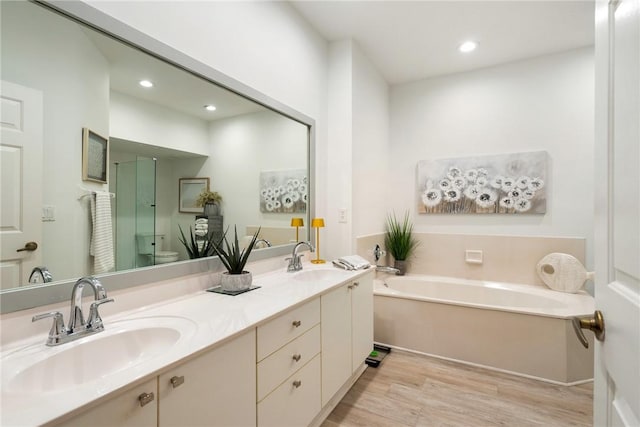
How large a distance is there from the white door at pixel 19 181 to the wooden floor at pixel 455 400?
1701 millimetres

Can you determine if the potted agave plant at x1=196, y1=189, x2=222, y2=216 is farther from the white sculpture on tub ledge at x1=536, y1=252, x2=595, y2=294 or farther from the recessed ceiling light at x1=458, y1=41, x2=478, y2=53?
the white sculpture on tub ledge at x1=536, y1=252, x2=595, y2=294

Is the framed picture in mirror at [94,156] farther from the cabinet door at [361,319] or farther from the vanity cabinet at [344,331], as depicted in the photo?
the cabinet door at [361,319]

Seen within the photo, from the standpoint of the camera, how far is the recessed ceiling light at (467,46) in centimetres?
281

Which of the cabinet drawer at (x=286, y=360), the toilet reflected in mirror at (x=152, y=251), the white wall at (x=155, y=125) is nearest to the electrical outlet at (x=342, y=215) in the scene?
the cabinet drawer at (x=286, y=360)

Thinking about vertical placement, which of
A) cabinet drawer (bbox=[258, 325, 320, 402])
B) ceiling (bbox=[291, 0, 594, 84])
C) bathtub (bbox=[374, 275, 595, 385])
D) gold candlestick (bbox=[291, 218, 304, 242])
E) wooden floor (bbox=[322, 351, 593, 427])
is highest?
ceiling (bbox=[291, 0, 594, 84])

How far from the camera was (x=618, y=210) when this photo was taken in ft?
2.11

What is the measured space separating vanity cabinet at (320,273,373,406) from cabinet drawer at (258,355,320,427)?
103 mm

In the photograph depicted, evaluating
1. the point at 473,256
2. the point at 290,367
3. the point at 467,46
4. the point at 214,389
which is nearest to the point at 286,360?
the point at 290,367

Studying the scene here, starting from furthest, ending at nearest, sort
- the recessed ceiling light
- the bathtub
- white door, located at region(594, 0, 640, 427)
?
the recessed ceiling light
the bathtub
white door, located at region(594, 0, 640, 427)

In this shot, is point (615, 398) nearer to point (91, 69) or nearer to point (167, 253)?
point (167, 253)

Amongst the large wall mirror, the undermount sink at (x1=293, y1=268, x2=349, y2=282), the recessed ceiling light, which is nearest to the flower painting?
the large wall mirror

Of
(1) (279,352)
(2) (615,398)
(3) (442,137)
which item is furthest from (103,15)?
(3) (442,137)

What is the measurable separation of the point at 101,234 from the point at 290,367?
3.19ft

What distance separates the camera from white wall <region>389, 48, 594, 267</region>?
2.88 meters
